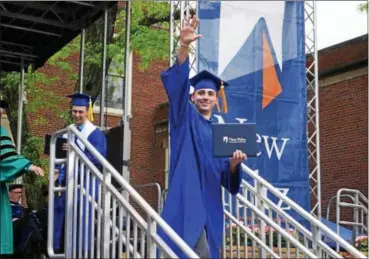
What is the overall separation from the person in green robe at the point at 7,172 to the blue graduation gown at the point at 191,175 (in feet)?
4.15

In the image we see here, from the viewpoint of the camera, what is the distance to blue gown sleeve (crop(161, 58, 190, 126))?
4.91 m

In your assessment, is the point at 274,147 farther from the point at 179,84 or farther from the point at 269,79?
the point at 179,84

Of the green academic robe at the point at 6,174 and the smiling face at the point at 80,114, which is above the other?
the smiling face at the point at 80,114

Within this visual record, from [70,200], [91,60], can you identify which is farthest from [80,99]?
[91,60]

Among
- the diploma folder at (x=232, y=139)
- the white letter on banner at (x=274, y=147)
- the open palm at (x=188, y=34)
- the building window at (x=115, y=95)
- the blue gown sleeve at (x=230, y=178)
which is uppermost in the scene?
the building window at (x=115, y=95)

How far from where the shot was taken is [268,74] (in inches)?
379

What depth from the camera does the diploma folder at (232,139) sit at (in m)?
4.71

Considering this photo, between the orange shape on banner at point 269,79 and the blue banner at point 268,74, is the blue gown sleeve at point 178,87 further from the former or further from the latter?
the orange shape on banner at point 269,79

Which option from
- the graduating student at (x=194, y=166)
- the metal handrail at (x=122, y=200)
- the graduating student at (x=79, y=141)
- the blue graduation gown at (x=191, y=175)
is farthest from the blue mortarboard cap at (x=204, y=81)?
the graduating student at (x=79, y=141)

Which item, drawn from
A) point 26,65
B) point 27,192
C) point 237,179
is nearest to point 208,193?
point 237,179

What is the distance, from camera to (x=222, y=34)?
903 centimetres

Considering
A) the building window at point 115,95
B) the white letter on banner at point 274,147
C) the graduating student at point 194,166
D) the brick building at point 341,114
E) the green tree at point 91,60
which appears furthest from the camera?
the building window at point 115,95

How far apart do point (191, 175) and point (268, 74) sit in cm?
493

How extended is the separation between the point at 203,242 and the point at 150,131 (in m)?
15.4
